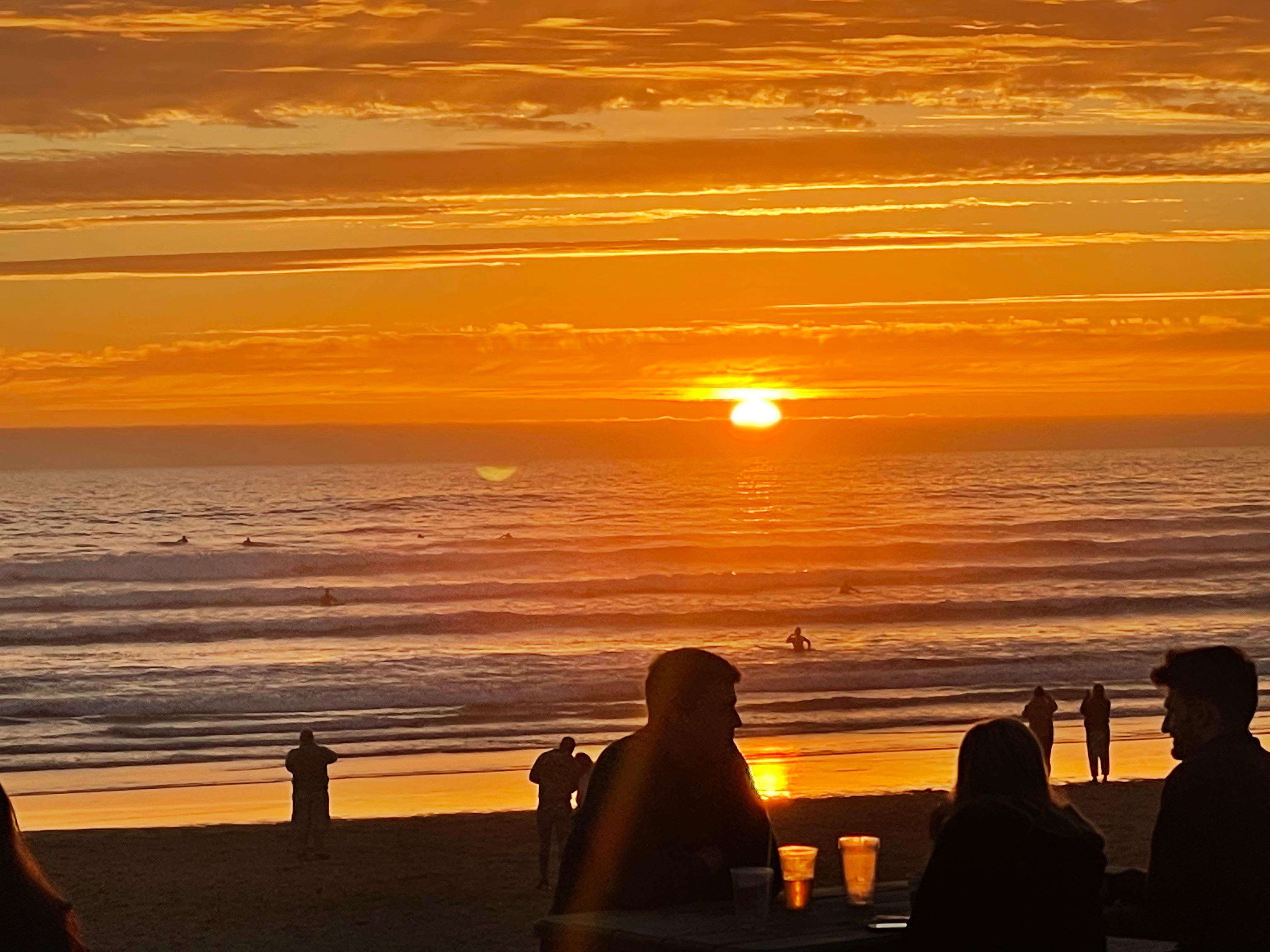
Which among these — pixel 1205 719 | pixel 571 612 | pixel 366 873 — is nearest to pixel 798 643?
pixel 571 612

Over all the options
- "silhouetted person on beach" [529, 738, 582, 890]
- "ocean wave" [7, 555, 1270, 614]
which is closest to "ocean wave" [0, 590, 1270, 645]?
"ocean wave" [7, 555, 1270, 614]

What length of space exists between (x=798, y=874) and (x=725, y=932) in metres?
0.34

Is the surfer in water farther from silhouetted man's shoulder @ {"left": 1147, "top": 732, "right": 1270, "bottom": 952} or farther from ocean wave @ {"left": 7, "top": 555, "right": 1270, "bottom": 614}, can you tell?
silhouetted man's shoulder @ {"left": 1147, "top": 732, "right": 1270, "bottom": 952}

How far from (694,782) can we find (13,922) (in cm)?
210

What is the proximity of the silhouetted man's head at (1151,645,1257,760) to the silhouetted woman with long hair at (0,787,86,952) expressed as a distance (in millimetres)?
3164

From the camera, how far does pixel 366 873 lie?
53.3ft

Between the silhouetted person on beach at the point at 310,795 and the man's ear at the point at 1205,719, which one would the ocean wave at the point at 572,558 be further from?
the man's ear at the point at 1205,719

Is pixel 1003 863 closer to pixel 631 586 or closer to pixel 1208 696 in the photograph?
pixel 1208 696

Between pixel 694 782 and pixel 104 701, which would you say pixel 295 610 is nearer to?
pixel 104 701

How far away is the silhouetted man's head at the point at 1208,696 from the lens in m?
5.30

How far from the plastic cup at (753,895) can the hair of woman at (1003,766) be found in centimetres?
73

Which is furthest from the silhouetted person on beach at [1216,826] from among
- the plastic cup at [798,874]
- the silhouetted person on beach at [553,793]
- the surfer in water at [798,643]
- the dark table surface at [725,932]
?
the surfer in water at [798,643]

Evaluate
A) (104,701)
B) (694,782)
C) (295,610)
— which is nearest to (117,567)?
(295,610)

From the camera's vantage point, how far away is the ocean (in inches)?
1228
